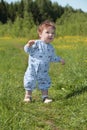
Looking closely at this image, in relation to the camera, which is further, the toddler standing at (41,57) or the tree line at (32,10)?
the tree line at (32,10)

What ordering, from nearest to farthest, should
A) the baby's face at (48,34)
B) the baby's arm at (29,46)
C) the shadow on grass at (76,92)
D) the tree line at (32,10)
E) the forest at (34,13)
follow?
1. the baby's arm at (29,46)
2. the baby's face at (48,34)
3. the shadow on grass at (76,92)
4. the forest at (34,13)
5. the tree line at (32,10)

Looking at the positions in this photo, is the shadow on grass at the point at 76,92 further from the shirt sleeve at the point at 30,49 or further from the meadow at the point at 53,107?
the shirt sleeve at the point at 30,49

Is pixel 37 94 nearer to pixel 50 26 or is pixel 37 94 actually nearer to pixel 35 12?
pixel 50 26

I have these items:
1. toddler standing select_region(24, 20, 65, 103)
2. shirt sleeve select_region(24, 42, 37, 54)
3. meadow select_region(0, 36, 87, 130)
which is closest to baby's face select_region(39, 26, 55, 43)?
toddler standing select_region(24, 20, 65, 103)

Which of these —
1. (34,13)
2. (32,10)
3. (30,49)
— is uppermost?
(30,49)

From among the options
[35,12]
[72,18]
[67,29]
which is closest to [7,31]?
[67,29]

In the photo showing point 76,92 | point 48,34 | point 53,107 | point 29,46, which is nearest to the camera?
point 53,107

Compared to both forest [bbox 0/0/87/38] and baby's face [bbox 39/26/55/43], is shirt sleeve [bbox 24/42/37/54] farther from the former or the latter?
forest [bbox 0/0/87/38]

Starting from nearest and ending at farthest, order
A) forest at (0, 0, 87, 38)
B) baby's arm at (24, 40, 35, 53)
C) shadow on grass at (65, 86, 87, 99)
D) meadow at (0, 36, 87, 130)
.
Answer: meadow at (0, 36, 87, 130)
baby's arm at (24, 40, 35, 53)
shadow on grass at (65, 86, 87, 99)
forest at (0, 0, 87, 38)

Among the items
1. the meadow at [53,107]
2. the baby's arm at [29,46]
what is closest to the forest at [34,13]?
the meadow at [53,107]

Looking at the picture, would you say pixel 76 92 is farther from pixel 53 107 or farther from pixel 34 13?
pixel 34 13

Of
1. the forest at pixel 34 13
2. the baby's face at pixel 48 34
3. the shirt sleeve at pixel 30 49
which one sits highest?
the baby's face at pixel 48 34

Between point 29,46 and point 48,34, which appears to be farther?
point 48,34

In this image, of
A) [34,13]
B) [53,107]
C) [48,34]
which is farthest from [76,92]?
[34,13]
